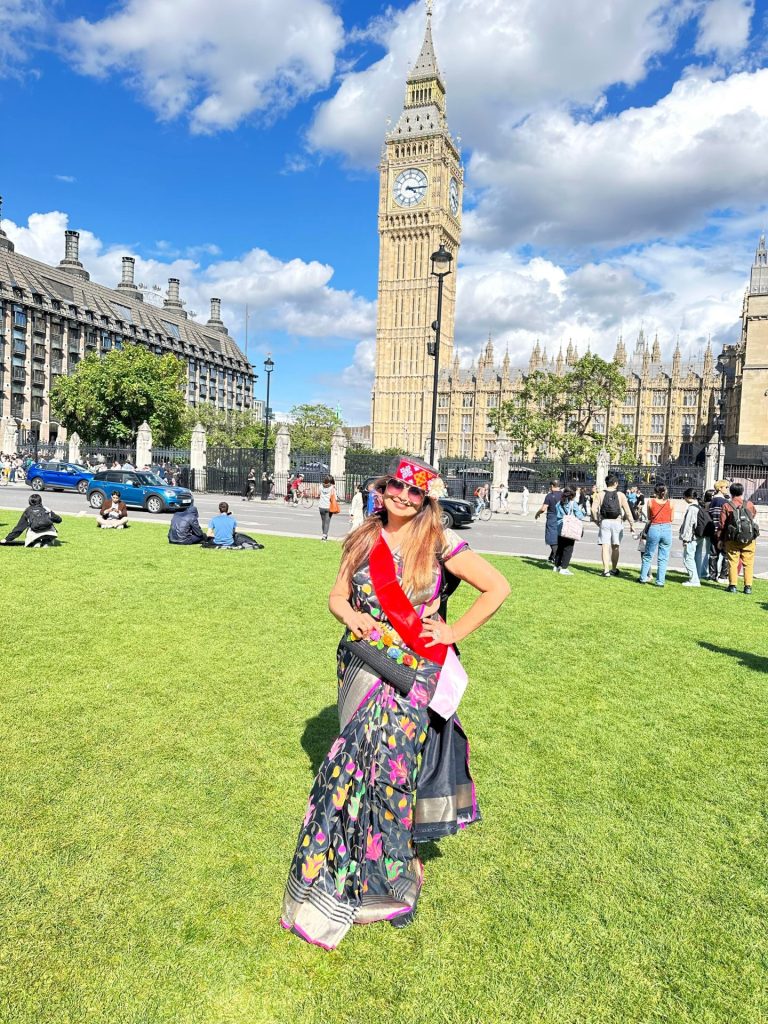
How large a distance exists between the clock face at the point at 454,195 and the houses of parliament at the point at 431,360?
137 mm

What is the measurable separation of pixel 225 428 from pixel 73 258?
38.8 metres

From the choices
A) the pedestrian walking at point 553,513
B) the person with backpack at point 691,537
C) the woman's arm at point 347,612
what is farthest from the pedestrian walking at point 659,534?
the woman's arm at point 347,612

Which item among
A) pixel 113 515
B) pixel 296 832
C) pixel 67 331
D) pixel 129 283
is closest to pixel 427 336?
pixel 67 331

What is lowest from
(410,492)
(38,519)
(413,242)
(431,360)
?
(38,519)

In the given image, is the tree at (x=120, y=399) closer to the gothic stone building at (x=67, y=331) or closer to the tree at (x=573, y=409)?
the gothic stone building at (x=67, y=331)

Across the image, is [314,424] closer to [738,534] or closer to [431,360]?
[431,360]

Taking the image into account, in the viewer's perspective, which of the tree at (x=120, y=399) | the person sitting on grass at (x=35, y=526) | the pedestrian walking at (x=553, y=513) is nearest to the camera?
the person sitting on grass at (x=35, y=526)

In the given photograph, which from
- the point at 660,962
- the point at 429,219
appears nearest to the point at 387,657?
the point at 660,962

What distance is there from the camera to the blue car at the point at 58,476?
31172 millimetres

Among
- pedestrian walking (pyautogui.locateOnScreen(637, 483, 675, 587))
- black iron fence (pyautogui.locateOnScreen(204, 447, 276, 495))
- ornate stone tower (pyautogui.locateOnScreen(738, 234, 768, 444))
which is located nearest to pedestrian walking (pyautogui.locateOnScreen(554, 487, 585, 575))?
pedestrian walking (pyautogui.locateOnScreen(637, 483, 675, 587))

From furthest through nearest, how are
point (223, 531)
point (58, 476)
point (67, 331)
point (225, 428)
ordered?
point (67, 331), point (225, 428), point (58, 476), point (223, 531)

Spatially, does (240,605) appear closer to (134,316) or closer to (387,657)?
(387,657)

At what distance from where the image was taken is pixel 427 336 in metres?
86.8

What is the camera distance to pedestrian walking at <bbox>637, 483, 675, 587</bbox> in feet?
34.1
